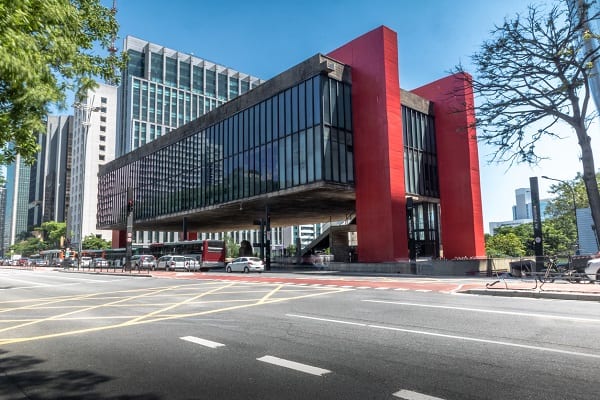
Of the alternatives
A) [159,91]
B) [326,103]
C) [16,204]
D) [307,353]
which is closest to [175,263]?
[326,103]

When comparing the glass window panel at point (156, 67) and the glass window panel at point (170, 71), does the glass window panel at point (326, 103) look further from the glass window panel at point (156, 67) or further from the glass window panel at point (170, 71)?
the glass window panel at point (170, 71)

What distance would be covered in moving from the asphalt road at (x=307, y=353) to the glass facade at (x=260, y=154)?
1038 inches

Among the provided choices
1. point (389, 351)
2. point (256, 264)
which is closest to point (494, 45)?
point (389, 351)

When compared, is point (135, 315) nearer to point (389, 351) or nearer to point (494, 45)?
point (389, 351)

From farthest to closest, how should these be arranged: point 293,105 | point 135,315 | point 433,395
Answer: point 293,105 → point 135,315 → point 433,395

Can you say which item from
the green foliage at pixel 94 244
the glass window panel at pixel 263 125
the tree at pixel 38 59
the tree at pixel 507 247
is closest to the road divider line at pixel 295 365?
the tree at pixel 38 59

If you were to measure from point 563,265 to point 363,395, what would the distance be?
24.0 metres

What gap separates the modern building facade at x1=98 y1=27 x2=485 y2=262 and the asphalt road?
24.7 metres

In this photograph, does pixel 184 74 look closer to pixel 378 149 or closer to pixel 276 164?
pixel 276 164

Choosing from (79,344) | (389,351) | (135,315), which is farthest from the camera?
(135,315)

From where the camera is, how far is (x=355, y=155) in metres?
38.1

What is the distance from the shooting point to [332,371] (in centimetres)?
541

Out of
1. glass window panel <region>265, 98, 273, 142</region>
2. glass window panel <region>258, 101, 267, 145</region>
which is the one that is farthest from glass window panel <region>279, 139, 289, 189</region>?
glass window panel <region>258, 101, 267, 145</region>

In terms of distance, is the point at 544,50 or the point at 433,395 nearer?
the point at 433,395
